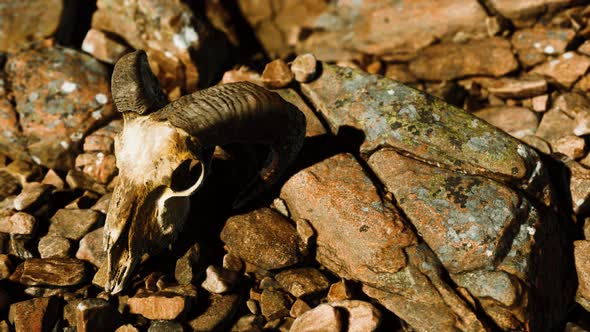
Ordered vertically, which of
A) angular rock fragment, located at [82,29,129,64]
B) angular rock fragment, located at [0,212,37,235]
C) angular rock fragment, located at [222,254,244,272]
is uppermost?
angular rock fragment, located at [82,29,129,64]

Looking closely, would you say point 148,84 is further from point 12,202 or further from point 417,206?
point 417,206

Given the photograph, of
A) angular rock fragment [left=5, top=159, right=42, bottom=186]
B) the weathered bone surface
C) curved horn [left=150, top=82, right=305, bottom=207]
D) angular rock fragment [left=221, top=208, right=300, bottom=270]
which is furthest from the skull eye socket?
angular rock fragment [left=5, top=159, right=42, bottom=186]

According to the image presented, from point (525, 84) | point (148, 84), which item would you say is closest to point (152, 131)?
point (148, 84)

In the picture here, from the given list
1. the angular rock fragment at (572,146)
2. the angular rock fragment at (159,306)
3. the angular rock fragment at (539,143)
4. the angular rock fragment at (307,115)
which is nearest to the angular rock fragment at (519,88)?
the angular rock fragment at (539,143)

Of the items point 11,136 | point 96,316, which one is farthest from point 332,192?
point 11,136

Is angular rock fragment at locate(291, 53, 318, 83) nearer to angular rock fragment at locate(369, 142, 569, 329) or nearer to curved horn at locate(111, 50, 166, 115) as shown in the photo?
angular rock fragment at locate(369, 142, 569, 329)
